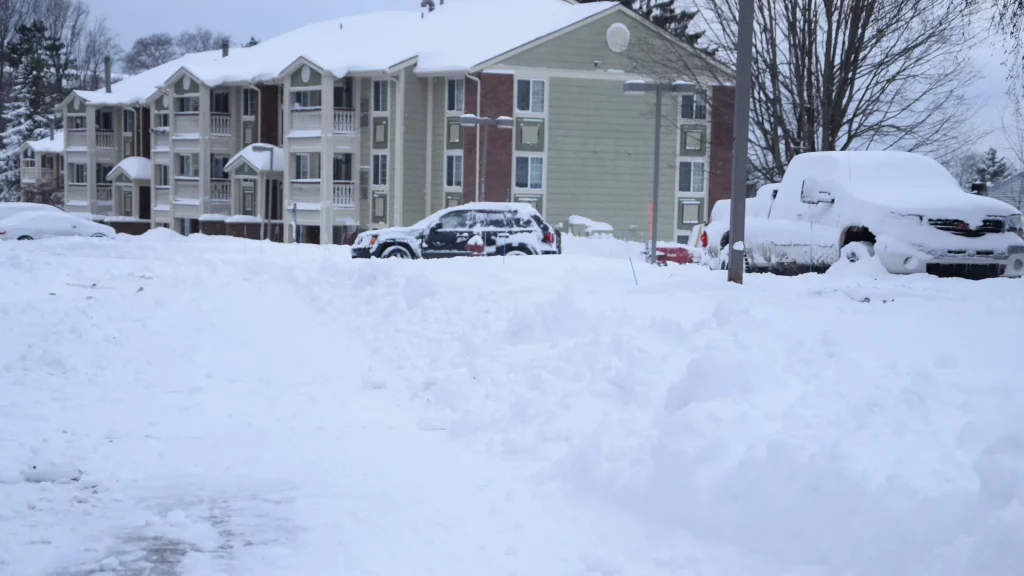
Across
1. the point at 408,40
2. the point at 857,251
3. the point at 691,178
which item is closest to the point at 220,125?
the point at 408,40

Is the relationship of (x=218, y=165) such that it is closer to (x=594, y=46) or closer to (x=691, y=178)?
(x=594, y=46)

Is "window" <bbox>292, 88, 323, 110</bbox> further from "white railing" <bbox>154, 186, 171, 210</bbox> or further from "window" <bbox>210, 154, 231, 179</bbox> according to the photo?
"white railing" <bbox>154, 186, 171, 210</bbox>

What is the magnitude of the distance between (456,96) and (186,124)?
66.2 ft

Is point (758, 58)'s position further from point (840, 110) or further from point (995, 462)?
point (995, 462)

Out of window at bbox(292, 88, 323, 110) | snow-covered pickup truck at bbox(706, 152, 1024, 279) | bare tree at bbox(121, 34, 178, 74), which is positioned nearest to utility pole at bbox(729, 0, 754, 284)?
snow-covered pickup truck at bbox(706, 152, 1024, 279)

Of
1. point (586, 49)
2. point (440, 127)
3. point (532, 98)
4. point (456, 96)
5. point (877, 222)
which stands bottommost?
point (877, 222)

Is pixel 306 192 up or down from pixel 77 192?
up

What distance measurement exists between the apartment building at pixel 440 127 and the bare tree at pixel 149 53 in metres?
55.3

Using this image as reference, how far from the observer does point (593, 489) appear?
610 cm

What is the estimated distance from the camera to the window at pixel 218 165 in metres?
57.5

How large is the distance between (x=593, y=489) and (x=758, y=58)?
931 inches

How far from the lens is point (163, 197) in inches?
2375

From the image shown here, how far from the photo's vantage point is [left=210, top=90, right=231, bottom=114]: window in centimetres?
5700

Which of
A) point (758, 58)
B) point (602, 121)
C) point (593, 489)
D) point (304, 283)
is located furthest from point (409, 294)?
point (602, 121)
